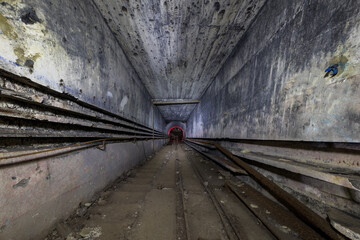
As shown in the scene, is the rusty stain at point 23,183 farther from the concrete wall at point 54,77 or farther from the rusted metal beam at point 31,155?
the rusted metal beam at point 31,155

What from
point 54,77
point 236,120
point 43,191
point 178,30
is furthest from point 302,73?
point 43,191

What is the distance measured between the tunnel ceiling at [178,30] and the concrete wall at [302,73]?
546mm

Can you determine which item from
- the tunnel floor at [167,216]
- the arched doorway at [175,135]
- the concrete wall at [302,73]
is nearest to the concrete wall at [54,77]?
the tunnel floor at [167,216]

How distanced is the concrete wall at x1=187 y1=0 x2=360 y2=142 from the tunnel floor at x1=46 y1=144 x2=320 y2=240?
4.56 feet

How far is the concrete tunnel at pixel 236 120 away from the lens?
1.25 m

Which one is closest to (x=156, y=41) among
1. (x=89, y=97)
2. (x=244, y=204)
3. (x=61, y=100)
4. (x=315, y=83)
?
(x=89, y=97)

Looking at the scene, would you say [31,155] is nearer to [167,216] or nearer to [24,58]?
[24,58]

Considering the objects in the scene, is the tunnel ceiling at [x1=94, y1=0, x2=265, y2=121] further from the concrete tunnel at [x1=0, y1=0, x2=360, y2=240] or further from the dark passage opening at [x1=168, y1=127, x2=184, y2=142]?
the dark passage opening at [x1=168, y1=127, x2=184, y2=142]

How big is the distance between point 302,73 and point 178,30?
8.46 ft

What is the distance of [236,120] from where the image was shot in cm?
353

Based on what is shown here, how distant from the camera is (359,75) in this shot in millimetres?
1158

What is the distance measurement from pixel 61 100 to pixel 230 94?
13.2 ft

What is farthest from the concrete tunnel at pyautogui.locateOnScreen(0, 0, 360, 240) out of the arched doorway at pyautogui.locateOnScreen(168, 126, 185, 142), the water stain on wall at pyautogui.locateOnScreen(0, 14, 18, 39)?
the arched doorway at pyautogui.locateOnScreen(168, 126, 185, 142)

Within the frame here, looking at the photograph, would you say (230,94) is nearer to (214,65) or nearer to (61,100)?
(214,65)
